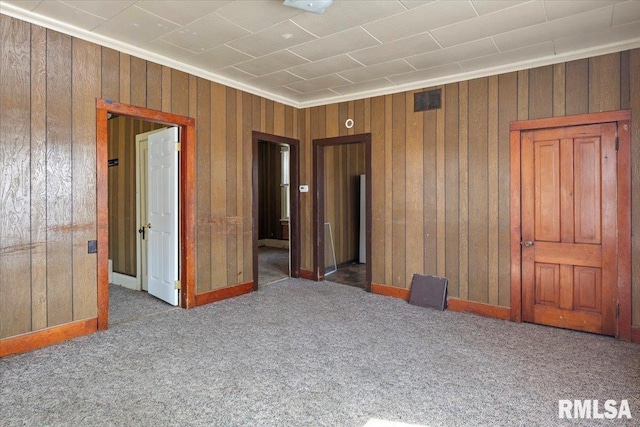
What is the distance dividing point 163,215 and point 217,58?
1.99 meters

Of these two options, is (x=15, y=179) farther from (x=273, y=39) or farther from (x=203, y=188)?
(x=273, y=39)

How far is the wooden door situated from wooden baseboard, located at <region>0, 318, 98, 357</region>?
175 inches

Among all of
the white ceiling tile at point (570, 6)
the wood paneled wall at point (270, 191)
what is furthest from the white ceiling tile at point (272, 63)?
the wood paneled wall at point (270, 191)

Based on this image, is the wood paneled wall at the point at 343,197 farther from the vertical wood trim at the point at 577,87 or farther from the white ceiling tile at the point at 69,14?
the white ceiling tile at the point at 69,14

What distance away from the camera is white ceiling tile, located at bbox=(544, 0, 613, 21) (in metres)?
2.72

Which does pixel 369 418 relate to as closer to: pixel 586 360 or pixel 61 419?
pixel 61 419

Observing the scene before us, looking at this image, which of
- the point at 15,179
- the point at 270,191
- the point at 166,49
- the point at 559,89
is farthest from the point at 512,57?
the point at 270,191

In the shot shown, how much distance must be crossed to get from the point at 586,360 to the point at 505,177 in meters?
1.92

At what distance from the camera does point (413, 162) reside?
4.62 meters

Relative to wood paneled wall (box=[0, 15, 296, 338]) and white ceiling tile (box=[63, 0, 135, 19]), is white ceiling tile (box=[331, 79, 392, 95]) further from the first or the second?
white ceiling tile (box=[63, 0, 135, 19])

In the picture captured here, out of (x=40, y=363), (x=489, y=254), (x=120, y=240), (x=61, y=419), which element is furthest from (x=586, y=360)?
(x=120, y=240)

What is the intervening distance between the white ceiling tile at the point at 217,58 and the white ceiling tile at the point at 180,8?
62cm

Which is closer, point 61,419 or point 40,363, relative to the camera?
point 61,419

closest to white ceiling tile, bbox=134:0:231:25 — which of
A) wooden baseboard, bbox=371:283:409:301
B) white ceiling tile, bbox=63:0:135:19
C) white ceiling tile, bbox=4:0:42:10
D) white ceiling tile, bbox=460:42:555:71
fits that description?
white ceiling tile, bbox=63:0:135:19
